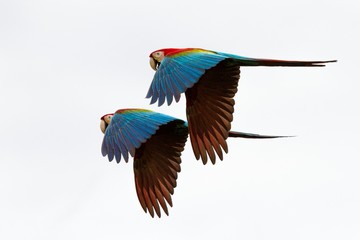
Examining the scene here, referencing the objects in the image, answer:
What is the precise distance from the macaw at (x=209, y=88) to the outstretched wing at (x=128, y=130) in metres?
0.60

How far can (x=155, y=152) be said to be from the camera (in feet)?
68.2

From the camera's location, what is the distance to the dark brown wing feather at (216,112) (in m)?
19.4

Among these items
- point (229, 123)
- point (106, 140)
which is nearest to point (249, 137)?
point (229, 123)

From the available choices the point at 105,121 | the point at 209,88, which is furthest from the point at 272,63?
the point at 105,121

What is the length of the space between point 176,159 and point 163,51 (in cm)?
172

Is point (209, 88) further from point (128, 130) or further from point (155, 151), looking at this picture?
point (155, 151)

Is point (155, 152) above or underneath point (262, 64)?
underneath

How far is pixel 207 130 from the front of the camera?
19.5 metres

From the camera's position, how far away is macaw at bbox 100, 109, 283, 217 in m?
20.0

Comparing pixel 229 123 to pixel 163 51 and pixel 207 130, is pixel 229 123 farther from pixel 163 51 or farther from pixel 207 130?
pixel 163 51

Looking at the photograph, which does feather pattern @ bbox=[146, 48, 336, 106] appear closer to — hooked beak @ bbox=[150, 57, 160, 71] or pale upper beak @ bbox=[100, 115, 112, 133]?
hooked beak @ bbox=[150, 57, 160, 71]

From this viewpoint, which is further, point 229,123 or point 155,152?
point 155,152

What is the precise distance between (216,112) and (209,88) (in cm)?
38

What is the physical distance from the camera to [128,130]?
19.8 meters
